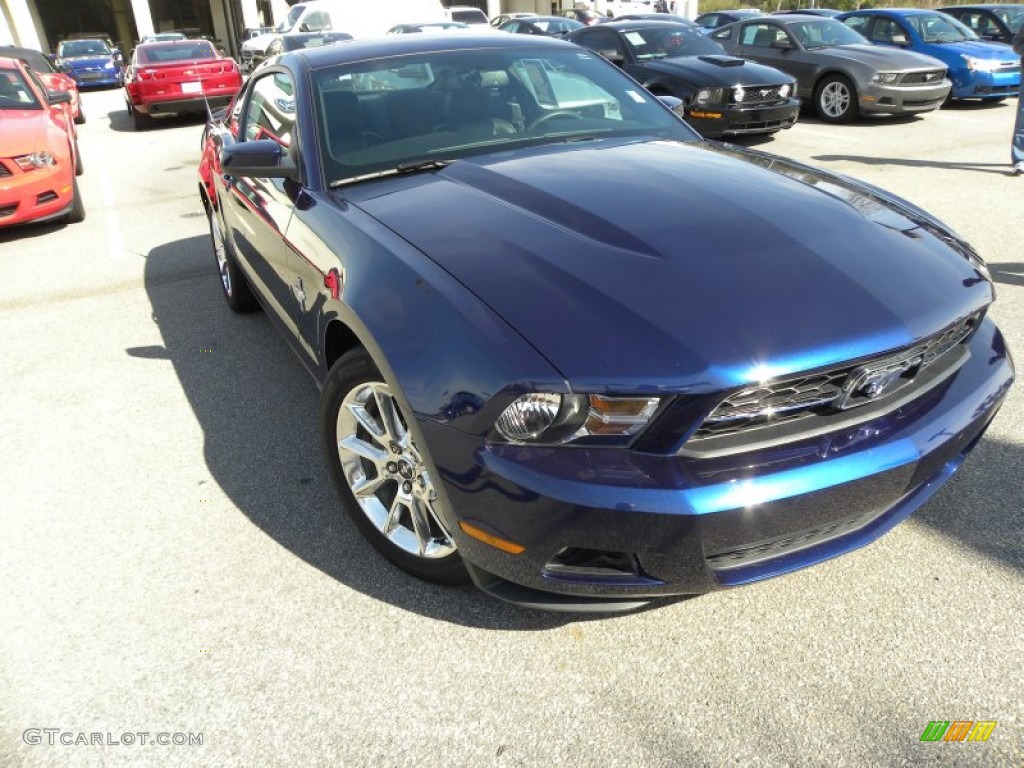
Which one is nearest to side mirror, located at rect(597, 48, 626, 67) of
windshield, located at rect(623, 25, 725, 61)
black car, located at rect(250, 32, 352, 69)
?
windshield, located at rect(623, 25, 725, 61)

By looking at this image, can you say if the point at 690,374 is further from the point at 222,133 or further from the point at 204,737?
the point at 222,133

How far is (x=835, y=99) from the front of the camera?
37.3 feet

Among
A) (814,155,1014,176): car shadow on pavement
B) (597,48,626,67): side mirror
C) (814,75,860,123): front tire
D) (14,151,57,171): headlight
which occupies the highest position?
(597,48,626,67): side mirror

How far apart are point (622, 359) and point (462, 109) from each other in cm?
188

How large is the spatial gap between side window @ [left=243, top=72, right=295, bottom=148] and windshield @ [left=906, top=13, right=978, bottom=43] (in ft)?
40.5

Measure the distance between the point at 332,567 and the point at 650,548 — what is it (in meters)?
1.22

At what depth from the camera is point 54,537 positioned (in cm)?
284

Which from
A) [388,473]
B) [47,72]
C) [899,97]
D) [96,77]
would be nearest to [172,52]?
[47,72]

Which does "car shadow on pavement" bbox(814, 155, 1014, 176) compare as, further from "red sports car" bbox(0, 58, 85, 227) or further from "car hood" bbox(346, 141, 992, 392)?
"red sports car" bbox(0, 58, 85, 227)

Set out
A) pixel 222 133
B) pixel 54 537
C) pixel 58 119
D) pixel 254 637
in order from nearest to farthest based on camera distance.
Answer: pixel 254 637
pixel 54 537
pixel 222 133
pixel 58 119

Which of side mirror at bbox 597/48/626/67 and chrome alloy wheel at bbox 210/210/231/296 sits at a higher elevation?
side mirror at bbox 597/48/626/67

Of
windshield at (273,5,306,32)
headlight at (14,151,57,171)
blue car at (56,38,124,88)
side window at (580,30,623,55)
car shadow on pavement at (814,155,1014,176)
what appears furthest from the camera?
blue car at (56,38,124,88)

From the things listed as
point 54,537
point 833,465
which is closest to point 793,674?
point 833,465

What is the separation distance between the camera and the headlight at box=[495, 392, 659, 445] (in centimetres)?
185
